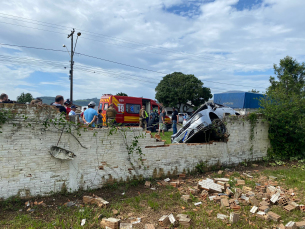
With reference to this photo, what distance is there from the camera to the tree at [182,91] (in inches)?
1347

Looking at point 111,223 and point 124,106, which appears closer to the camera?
point 111,223

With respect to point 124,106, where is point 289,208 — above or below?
below

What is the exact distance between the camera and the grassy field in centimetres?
349

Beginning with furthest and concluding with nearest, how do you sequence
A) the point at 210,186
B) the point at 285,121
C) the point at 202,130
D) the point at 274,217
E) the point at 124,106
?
the point at 124,106
the point at 285,121
the point at 202,130
the point at 210,186
the point at 274,217

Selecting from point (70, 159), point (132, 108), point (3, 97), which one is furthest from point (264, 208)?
point (132, 108)

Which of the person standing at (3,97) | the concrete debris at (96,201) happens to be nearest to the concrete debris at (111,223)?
the concrete debris at (96,201)

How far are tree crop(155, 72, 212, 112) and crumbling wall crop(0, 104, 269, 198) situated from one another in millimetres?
28489

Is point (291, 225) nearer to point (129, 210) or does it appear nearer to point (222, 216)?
point (222, 216)

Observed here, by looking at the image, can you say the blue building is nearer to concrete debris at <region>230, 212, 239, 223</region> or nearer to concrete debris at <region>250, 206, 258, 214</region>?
concrete debris at <region>250, 206, 258, 214</region>

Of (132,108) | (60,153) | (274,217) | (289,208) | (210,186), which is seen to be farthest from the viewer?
(132,108)

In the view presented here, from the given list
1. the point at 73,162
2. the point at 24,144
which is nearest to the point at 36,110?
the point at 24,144

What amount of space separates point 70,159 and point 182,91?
30906mm

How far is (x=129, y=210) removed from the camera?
13.0ft

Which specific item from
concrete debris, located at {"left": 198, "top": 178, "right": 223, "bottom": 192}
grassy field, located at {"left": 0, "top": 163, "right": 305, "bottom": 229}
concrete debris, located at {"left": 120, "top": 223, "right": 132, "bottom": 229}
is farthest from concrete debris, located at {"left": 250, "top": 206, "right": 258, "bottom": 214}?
concrete debris, located at {"left": 120, "top": 223, "right": 132, "bottom": 229}
